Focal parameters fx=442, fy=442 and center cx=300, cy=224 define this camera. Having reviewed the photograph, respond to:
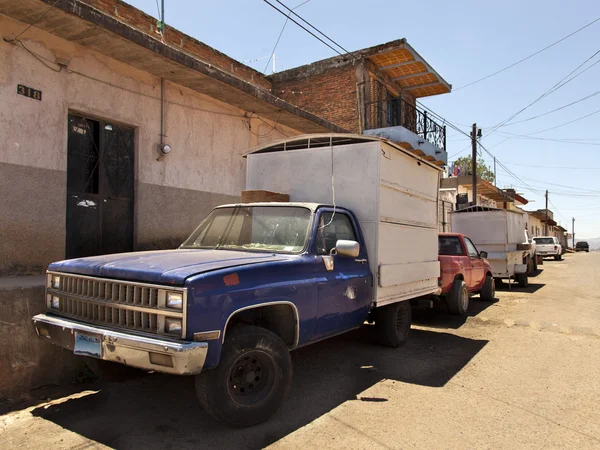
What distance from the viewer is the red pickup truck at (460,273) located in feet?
28.0

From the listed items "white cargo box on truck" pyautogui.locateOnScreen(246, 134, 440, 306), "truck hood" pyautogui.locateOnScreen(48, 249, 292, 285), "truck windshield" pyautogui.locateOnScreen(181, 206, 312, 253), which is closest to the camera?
"truck hood" pyautogui.locateOnScreen(48, 249, 292, 285)

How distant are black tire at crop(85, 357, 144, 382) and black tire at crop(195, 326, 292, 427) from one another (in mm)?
1634

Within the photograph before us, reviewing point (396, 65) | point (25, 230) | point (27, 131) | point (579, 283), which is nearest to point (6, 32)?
point (27, 131)

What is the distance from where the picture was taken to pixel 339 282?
15.5 ft

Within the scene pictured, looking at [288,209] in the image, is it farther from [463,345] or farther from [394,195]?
[463,345]

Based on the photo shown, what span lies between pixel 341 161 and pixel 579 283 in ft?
44.6

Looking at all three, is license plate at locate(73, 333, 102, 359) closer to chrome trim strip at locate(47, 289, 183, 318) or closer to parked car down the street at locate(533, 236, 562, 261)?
chrome trim strip at locate(47, 289, 183, 318)

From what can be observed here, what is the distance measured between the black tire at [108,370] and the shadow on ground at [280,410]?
0.39 feet

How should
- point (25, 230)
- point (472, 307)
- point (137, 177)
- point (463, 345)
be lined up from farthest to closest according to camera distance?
point (472, 307)
point (137, 177)
point (463, 345)
point (25, 230)

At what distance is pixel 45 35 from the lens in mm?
6516

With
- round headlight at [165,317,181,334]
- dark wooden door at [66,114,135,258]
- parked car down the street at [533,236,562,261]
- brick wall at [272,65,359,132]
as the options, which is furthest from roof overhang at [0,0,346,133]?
parked car down the street at [533,236,562,261]

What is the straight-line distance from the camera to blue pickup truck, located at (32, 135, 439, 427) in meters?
3.31

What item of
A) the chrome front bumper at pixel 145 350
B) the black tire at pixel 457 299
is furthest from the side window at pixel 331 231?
the black tire at pixel 457 299

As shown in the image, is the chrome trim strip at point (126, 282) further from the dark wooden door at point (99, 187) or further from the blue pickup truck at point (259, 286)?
the dark wooden door at point (99, 187)
